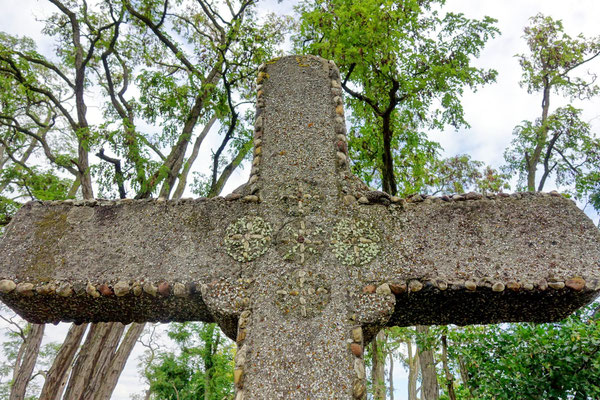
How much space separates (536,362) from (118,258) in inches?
145

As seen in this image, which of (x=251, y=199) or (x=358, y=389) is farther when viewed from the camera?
(x=251, y=199)

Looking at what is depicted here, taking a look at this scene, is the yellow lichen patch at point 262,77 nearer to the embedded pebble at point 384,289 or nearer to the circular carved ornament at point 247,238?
the circular carved ornament at point 247,238

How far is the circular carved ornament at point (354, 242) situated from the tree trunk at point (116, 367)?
532cm

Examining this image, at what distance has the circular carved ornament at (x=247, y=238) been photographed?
8.38ft

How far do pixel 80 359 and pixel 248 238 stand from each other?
507 cm

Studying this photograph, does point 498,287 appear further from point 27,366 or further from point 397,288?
point 27,366

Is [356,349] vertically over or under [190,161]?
under

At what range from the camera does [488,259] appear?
241cm

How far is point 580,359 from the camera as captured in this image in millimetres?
3648

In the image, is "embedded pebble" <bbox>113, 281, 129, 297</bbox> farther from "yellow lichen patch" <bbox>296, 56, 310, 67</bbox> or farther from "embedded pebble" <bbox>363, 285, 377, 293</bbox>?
"yellow lichen patch" <bbox>296, 56, 310, 67</bbox>

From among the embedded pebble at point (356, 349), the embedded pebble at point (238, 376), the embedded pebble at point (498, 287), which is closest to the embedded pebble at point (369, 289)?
the embedded pebble at point (356, 349)

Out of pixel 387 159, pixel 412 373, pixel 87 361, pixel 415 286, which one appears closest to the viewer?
pixel 415 286

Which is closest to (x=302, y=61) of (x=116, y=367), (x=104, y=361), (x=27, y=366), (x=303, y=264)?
(x=303, y=264)

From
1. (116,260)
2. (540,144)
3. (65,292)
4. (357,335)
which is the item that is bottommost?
(357,335)
